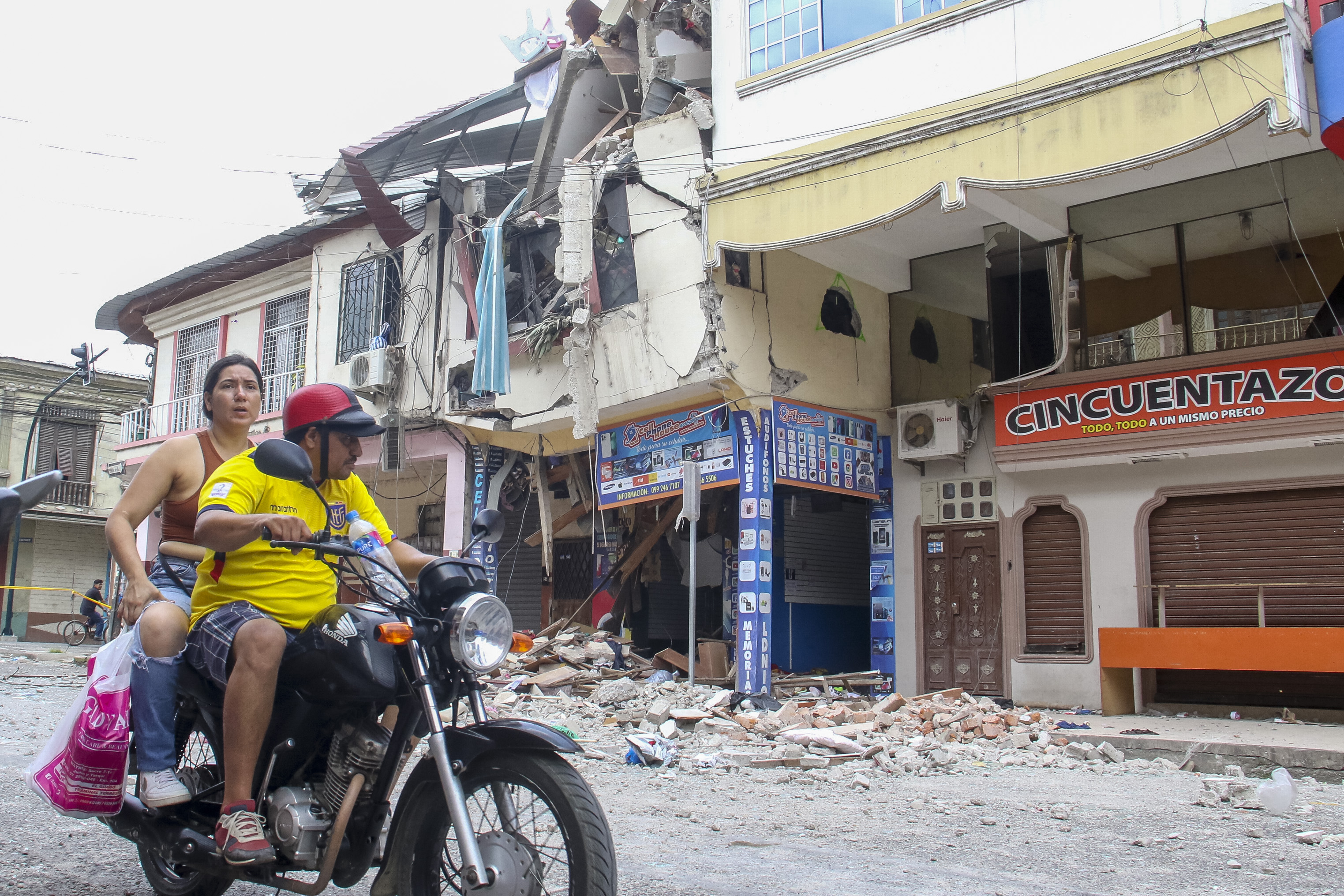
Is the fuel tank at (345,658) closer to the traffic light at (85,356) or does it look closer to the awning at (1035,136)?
the awning at (1035,136)

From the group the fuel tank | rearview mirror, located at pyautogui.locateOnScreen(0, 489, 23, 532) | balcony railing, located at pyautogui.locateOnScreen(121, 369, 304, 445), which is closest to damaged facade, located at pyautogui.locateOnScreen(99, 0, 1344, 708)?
balcony railing, located at pyautogui.locateOnScreen(121, 369, 304, 445)

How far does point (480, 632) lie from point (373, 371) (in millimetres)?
14001

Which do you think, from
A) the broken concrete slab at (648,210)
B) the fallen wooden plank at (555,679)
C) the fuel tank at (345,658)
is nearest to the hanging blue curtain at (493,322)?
the broken concrete slab at (648,210)

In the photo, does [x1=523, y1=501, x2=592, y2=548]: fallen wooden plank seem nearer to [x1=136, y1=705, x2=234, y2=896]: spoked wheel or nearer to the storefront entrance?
the storefront entrance

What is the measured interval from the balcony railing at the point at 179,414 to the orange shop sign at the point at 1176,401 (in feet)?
40.7

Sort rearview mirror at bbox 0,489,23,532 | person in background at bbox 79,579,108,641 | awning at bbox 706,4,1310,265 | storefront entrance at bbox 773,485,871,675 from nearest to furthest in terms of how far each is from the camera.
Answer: rearview mirror at bbox 0,489,23,532 < awning at bbox 706,4,1310,265 < storefront entrance at bbox 773,485,871,675 < person in background at bbox 79,579,108,641

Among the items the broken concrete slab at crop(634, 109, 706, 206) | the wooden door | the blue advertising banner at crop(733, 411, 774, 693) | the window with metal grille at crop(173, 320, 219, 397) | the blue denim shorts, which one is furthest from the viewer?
the window with metal grille at crop(173, 320, 219, 397)

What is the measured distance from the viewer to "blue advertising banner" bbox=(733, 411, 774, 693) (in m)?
11.7

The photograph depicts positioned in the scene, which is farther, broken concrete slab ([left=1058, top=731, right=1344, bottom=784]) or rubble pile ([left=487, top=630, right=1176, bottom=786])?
rubble pile ([left=487, top=630, right=1176, bottom=786])

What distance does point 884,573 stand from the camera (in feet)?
43.5

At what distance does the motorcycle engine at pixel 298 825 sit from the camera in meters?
2.96

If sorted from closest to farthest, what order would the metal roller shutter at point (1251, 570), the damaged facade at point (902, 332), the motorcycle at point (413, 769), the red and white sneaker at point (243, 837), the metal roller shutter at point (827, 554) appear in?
the motorcycle at point (413, 769), the red and white sneaker at point (243, 837), the damaged facade at point (902, 332), the metal roller shutter at point (1251, 570), the metal roller shutter at point (827, 554)

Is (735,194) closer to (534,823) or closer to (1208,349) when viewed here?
(1208,349)

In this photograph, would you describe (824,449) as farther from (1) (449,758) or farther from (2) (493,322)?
(1) (449,758)
